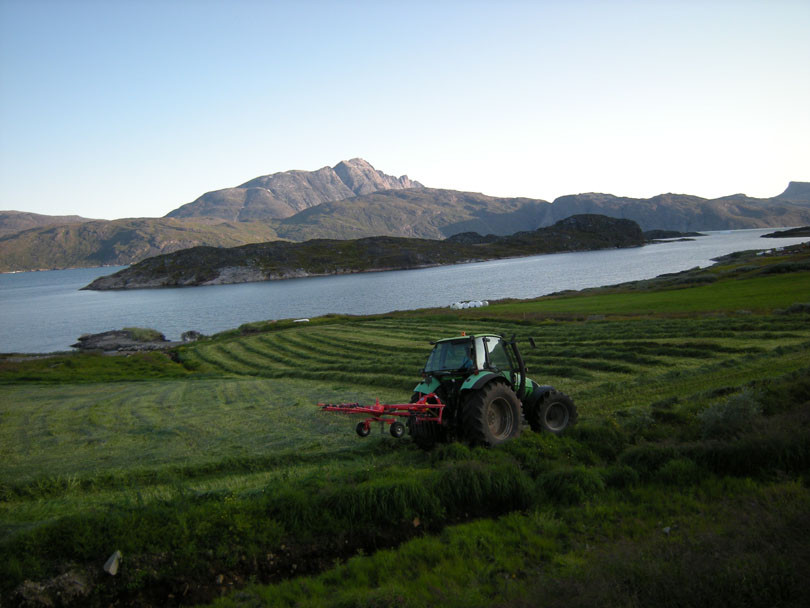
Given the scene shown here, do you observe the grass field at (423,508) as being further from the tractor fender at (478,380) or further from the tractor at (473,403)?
the tractor fender at (478,380)

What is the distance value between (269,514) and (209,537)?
83cm

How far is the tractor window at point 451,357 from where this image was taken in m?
10.7

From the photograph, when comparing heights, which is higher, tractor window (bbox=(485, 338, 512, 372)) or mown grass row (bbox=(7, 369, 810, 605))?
tractor window (bbox=(485, 338, 512, 372))

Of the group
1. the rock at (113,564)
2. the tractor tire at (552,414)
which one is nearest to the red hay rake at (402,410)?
the tractor tire at (552,414)

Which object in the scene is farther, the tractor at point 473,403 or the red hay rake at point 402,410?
the tractor at point 473,403

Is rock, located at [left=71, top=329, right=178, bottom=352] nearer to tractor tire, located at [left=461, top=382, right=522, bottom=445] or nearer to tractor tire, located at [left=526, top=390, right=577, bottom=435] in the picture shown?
tractor tire, located at [left=526, top=390, right=577, bottom=435]

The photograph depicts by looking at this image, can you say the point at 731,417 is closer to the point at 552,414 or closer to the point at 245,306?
the point at 552,414

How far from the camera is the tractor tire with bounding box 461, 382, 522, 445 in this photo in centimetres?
953

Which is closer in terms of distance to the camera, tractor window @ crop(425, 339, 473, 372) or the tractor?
the tractor

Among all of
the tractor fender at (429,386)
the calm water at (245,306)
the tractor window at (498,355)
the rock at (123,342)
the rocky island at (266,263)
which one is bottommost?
the rock at (123,342)

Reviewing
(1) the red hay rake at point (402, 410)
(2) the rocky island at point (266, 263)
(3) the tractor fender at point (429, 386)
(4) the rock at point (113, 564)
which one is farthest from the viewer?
(2) the rocky island at point (266, 263)

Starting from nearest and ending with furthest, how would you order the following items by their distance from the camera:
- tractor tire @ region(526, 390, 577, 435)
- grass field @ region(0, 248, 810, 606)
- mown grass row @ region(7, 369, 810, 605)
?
grass field @ region(0, 248, 810, 606) → mown grass row @ region(7, 369, 810, 605) → tractor tire @ region(526, 390, 577, 435)

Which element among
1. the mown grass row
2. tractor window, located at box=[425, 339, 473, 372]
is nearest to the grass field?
the mown grass row

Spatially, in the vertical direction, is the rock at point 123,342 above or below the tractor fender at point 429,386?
below
